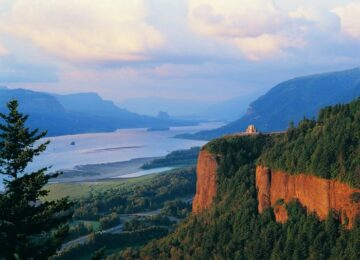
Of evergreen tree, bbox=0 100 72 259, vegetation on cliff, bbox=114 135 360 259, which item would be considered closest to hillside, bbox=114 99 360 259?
vegetation on cliff, bbox=114 135 360 259

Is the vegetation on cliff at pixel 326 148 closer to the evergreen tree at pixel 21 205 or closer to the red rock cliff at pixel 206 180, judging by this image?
the red rock cliff at pixel 206 180

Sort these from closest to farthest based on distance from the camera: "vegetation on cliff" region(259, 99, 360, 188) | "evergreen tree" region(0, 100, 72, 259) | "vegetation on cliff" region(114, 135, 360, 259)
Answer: "evergreen tree" region(0, 100, 72, 259) → "vegetation on cliff" region(259, 99, 360, 188) → "vegetation on cliff" region(114, 135, 360, 259)

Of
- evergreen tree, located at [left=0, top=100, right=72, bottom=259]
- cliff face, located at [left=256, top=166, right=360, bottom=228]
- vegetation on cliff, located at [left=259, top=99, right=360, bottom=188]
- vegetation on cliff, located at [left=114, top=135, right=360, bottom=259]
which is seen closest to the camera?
evergreen tree, located at [left=0, top=100, right=72, bottom=259]

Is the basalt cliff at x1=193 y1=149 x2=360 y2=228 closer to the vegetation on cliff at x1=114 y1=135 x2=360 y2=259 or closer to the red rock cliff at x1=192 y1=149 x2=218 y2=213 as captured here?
the red rock cliff at x1=192 y1=149 x2=218 y2=213

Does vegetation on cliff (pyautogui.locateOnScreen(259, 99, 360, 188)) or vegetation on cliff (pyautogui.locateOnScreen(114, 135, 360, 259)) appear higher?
vegetation on cliff (pyautogui.locateOnScreen(259, 99, 360, 188))

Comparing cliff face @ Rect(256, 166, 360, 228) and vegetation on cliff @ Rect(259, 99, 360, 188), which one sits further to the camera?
vegetation on cliff @ Rect(259, 99, 360, 188)
